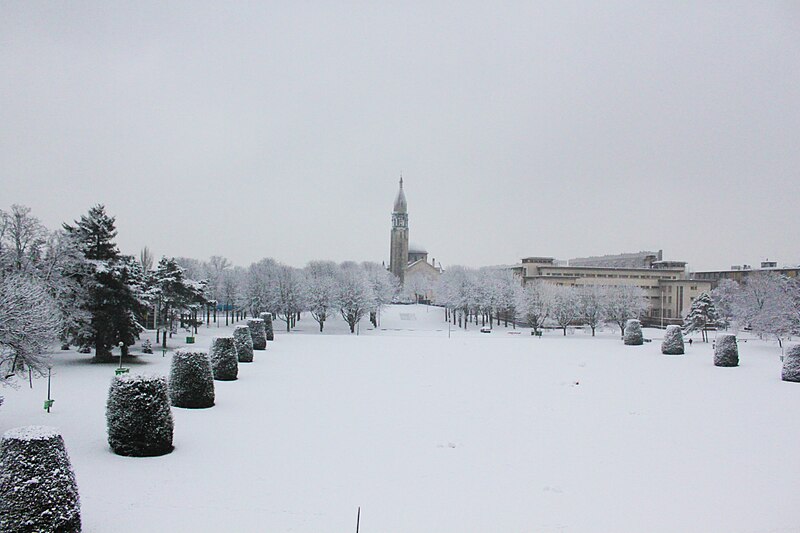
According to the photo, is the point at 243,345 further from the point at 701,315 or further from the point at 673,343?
the point at 701,315

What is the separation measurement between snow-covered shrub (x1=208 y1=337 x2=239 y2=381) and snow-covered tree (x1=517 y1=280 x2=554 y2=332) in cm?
4325

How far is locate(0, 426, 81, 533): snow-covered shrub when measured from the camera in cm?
676

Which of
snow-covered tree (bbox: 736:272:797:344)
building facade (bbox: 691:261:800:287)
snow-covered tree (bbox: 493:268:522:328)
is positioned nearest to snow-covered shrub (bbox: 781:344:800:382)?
snow-covered tree (bbox: 736:272:797:344)

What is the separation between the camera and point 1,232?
78.2 ft

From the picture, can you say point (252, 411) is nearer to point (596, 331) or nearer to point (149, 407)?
point (149, 407)

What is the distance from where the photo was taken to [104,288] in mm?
28156

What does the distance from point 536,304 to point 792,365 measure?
37906 millimetres

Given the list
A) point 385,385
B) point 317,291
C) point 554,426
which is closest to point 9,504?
point 554,426

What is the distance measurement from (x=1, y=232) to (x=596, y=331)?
63313 millimetres

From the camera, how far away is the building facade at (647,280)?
8494cm

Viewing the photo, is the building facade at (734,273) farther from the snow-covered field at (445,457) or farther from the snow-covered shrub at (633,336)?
the snow-covered field at (445,457)

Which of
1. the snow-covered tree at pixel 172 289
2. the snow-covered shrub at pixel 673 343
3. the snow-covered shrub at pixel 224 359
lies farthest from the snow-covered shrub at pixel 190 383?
the snow-covered shrub at pixel 673 343

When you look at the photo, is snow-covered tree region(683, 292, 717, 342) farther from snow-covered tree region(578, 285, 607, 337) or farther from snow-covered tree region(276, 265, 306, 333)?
snow-covered tree region(276, 265, 306, 333)

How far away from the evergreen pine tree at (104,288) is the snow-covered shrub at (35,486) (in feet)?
74.5
